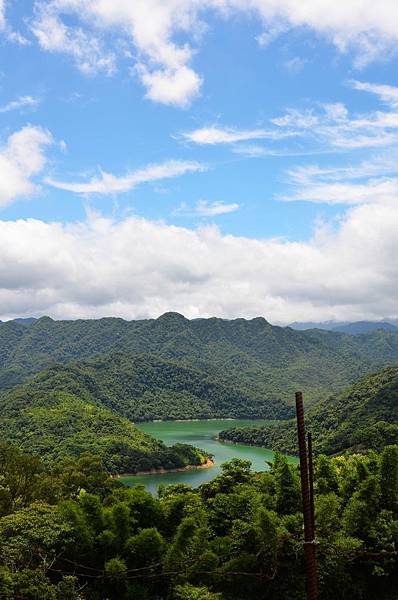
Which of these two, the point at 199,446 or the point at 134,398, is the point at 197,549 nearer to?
the point at 199,446

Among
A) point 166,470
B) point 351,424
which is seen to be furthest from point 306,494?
point 351,424

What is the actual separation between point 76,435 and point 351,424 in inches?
1393

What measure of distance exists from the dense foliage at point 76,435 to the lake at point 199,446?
2.29 meters

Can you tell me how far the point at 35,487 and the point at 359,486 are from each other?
52.2 ft

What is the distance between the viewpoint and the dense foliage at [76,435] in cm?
5959

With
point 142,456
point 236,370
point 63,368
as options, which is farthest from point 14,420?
point 236,370

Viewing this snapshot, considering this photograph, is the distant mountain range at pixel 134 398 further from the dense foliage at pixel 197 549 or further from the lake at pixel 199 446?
the dense foliage at pixel 197 549

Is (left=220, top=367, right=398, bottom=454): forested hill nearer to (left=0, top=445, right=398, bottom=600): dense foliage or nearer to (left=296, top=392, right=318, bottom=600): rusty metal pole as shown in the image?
(left=0, top=445, right=398, bottom=600): dense foliage

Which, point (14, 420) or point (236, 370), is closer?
point (14, 420)

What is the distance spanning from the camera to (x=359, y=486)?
16562 millimetres

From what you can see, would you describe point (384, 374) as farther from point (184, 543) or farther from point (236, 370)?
point (236, 370)

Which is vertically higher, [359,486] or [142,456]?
[359,486]

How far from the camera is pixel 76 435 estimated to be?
66.2 m

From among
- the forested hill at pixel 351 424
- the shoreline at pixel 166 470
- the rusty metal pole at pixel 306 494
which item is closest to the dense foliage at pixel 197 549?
the rusty metal pole at pixel 306 494
